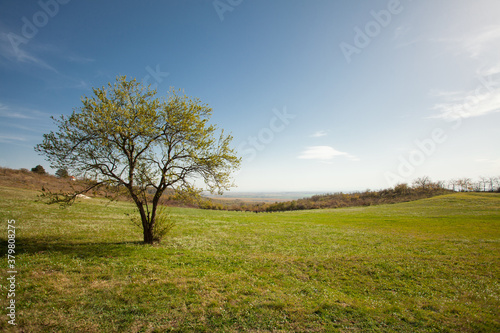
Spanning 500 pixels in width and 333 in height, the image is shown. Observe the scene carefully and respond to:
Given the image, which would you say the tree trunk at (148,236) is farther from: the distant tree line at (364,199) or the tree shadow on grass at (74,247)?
the distant tree line at (364,199)

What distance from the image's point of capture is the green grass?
868cm

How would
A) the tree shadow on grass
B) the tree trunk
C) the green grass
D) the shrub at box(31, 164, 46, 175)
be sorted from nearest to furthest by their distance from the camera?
1. the green grass
2. the tree shadow on grass
3. the tree trunk
4. the shrub at box(31, 164, 46, 175)

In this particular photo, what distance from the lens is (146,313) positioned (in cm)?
890

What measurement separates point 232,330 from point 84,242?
59.8 feet

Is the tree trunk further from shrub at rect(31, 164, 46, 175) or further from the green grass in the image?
shrub at rect(31, 164, 46, 175)

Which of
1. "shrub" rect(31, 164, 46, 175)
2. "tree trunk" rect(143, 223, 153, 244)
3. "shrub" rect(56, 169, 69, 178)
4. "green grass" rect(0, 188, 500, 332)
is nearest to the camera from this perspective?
"green grass" rect(0, 188, 500, 332)

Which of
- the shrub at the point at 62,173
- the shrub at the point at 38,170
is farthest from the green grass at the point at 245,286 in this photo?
the shrub at the point at 38,170

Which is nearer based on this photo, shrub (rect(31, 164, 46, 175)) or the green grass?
the green grass

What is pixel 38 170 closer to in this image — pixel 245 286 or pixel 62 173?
pixel 62 173

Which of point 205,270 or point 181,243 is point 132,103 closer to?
point 181,243

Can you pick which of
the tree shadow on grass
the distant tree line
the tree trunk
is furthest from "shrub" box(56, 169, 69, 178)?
the distant tree line

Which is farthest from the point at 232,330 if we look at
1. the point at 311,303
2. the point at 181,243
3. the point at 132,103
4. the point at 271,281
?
the point at 132,103

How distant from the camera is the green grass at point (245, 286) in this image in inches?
342

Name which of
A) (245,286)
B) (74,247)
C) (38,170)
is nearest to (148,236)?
(74,247)
